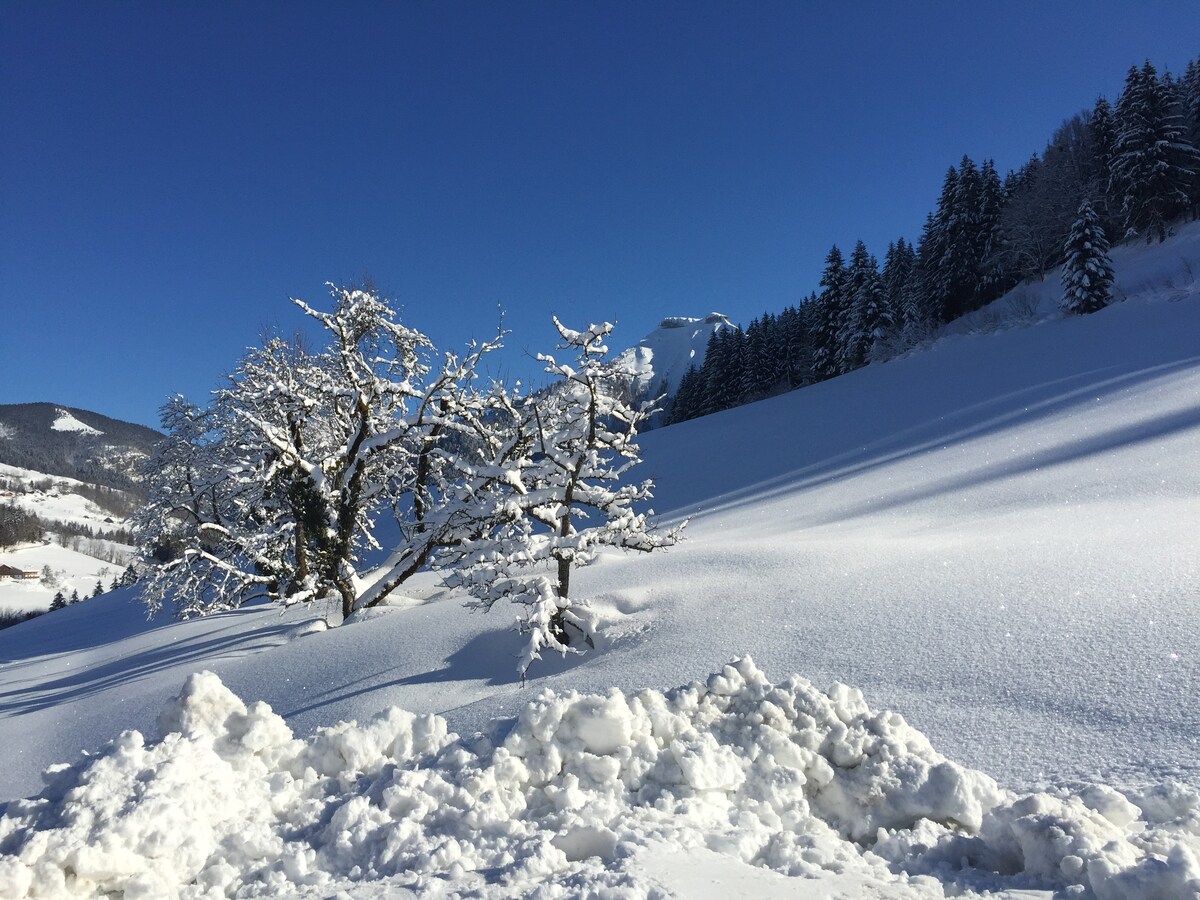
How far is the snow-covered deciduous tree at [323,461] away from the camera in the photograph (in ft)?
27.1

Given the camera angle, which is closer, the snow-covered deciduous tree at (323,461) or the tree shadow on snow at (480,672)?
the tree shadow on snow at (480,672)

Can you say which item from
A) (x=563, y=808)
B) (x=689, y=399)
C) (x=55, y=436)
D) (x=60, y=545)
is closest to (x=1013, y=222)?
(x=689, y=399)

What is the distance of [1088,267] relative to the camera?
2461cm

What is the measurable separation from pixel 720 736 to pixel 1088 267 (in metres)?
29.9

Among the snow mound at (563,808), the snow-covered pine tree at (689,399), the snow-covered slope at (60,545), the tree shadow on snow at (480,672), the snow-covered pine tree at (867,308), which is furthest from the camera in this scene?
the snow-covered slope at (60,545)

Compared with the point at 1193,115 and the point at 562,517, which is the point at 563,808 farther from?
the point at 1193,115

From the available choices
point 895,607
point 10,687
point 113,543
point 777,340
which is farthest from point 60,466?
point 895,607

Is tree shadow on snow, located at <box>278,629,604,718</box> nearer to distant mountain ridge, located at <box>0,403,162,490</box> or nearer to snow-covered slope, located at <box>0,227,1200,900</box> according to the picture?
snow-covered slope, located at <box>0,227,1200,900</box>

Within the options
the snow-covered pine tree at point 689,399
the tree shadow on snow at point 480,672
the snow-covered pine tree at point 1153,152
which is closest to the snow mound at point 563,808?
the tree shadow on snow at point 480,672

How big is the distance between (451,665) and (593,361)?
2734 millimetres

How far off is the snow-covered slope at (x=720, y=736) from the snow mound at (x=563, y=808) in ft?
0.04

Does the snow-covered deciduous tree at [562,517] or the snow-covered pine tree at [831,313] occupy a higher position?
the snow-covered pine tree at [831,313]

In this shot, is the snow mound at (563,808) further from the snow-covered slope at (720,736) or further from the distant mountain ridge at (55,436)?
the distant mountain ridge at (55,436)

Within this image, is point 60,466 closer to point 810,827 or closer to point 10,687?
point 10,687
